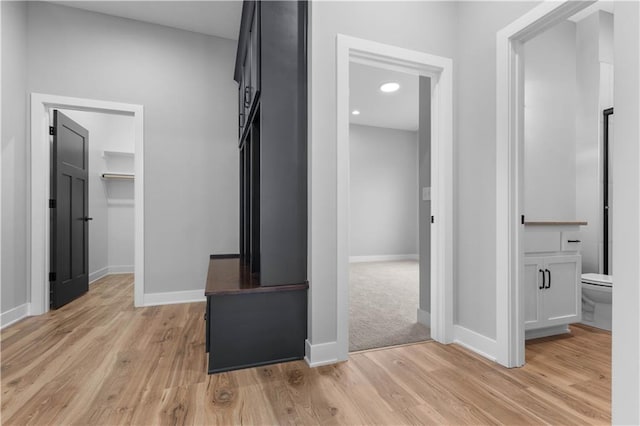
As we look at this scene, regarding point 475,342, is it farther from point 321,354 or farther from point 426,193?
point 426,193

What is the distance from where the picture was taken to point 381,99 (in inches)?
206

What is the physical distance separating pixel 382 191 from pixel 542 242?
15.1 ft

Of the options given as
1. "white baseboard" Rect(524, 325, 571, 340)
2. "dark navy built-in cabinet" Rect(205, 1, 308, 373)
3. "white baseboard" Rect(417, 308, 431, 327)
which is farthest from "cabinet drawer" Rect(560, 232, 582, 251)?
"dark navy built-in cabinet" Rect(205, 1, 308, 373)

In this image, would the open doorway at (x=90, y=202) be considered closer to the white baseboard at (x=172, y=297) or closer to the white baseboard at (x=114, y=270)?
the white baseboard at (x=114, y=270)

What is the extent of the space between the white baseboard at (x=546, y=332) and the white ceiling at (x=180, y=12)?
11.9 feet

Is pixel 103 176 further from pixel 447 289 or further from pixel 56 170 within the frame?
pixel 447 289

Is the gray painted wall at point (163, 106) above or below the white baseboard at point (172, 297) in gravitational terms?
above

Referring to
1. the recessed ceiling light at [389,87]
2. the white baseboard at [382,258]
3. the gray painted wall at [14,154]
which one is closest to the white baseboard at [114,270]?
the gray painted wall at [14,154]

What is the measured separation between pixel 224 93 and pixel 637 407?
3779mm

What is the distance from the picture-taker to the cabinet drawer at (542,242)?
2309 mm

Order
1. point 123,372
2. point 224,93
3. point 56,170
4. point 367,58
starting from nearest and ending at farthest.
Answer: point 123,372
point 367,58
point 56,170
point 224,93

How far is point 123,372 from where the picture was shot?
1844 millimetres

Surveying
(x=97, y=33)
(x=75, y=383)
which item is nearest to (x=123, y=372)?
(x=75, y=383)

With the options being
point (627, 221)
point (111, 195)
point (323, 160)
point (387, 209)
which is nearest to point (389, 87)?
point (387, 209)
